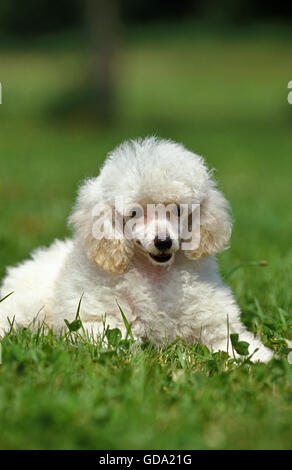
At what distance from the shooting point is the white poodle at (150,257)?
3.42 meters

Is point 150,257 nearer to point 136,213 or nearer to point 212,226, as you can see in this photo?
point 136,213

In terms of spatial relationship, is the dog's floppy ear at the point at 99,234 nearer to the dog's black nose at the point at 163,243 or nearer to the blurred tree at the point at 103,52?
the dog's black nose at the point at 163,243

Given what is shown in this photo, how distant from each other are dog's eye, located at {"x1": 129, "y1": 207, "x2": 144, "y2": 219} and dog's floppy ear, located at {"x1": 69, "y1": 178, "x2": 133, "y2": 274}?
0.12 metres

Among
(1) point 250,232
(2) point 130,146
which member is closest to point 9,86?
(1) point 250,232

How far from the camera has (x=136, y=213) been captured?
347 cm

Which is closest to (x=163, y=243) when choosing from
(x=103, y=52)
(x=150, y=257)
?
(x=150, y=257)

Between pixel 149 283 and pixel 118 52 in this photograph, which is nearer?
pixel 149 283

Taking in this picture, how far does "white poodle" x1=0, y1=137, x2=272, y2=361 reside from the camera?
11.2 feet

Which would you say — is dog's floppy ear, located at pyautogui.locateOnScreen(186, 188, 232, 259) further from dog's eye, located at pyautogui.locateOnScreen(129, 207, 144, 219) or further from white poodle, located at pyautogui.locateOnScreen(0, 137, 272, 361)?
→ dog's eye, located at pyautogui.locateOnScreen(129, 207, 144, 219)

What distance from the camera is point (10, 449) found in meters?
2.40

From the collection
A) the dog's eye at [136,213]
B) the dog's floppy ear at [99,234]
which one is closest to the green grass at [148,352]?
the dog's floppy ear at [99,234]

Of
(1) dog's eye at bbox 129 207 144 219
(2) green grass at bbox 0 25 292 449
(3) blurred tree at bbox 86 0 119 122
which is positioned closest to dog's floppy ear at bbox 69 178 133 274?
(1) dog's eye at bbox 129 207 144 219

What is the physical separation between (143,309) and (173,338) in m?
0.22
